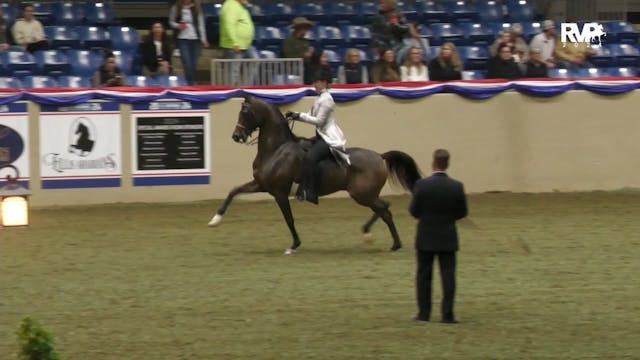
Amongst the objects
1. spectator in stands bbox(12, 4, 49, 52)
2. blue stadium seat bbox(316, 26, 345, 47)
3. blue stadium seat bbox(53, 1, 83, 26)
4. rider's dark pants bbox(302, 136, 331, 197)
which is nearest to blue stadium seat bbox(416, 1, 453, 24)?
blue stadium seat bbox(316, 26, 345, 47)

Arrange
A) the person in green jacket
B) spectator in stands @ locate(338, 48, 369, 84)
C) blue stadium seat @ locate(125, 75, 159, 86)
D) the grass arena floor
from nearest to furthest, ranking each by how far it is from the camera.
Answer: the grass arena floor < blue stadium seat @ locate(125, 75, 159, 86) < spectator in stands @ locate(338, 48, 369, 84) < the person in green jacket

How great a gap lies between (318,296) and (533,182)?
33.1 ft

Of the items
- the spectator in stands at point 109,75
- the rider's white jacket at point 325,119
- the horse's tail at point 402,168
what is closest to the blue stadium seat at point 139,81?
the spectator in stands at point 109,75

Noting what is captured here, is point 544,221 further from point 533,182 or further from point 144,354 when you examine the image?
point 144,354

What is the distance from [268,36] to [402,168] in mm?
9134

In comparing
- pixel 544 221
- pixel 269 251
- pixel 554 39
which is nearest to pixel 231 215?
pixel 269 251

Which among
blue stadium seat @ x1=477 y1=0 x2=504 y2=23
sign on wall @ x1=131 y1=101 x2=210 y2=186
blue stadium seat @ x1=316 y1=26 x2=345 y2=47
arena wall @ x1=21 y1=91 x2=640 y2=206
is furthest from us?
blue stadium seat @ x1=477 y1=0 x2=504 y2=23

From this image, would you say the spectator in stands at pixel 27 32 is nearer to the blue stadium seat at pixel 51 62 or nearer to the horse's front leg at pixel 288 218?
the blue stadium seat at pixel 51 62

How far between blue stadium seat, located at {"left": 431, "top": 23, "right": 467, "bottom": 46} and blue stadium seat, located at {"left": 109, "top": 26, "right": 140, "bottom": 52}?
6.07 meters

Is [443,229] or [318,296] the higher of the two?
[443,229]

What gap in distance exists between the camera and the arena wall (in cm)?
2177

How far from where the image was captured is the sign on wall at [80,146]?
66.1ft

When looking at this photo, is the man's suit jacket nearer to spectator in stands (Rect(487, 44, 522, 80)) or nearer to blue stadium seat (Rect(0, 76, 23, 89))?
blue stadium seat (Rect(0, 76, 23, 89))

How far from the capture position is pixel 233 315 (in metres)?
12.0
